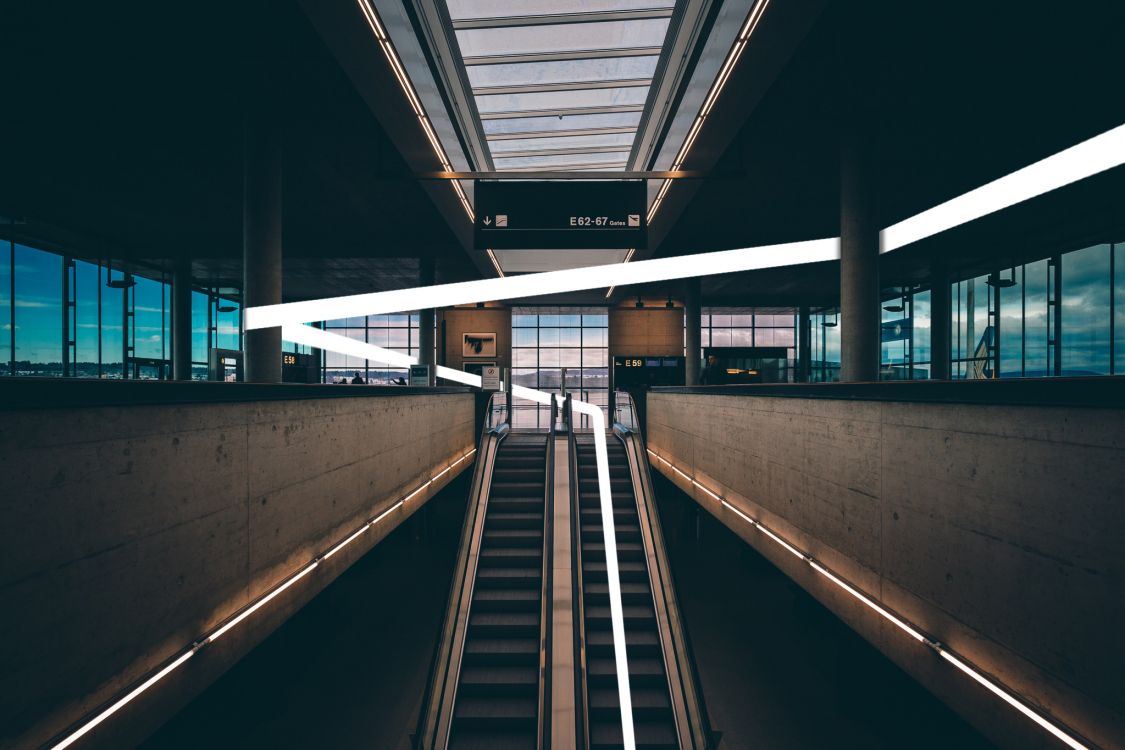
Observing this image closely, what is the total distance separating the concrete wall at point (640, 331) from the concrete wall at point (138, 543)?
18.4 meters

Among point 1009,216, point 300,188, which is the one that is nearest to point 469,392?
point 300,188

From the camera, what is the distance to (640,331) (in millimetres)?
23250

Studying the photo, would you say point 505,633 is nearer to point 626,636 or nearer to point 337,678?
point 626,636

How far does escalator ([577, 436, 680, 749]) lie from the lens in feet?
20.4

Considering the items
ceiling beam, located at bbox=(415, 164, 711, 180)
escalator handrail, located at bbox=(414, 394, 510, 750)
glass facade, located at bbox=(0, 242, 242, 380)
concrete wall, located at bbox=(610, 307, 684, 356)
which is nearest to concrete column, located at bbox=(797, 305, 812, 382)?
concrete wall, located at bbox=(610, 307, 684, 356)

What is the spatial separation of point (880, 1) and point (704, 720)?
7.38m

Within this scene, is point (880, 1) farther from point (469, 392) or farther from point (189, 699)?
point (469, 392)

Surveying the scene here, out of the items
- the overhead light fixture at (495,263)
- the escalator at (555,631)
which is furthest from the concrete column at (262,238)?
the overhead light fixture at (495,263)

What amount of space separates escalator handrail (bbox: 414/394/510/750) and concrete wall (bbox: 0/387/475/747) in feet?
5.97

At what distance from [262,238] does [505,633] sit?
6.49 m

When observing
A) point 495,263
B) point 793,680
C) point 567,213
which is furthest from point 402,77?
point 495,263

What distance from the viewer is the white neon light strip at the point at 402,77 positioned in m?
5.43

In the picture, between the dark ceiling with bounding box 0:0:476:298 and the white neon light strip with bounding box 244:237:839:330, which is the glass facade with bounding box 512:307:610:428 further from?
the white neon light strip with bounding box 244:237:839:330

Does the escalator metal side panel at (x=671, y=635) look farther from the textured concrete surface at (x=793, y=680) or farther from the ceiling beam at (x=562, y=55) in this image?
the ceiling beam at (x=562, y=55)
